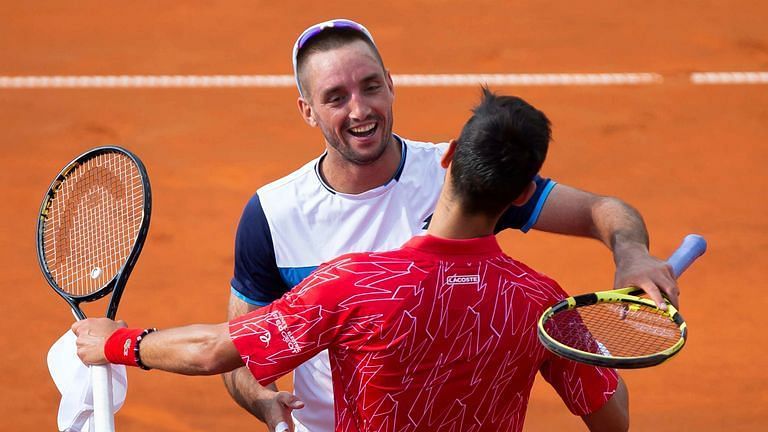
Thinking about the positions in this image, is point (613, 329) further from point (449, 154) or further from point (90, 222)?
point (90, 222)

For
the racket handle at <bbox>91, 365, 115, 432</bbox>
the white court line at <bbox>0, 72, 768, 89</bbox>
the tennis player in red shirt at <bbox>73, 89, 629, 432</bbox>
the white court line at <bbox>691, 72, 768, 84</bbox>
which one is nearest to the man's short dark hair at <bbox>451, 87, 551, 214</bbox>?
the tennis player in red shirt at <bbox>73, 89, 629, 432</bbox>

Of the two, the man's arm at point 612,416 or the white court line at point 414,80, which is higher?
the white court line at point 414,80

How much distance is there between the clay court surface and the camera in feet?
25.3

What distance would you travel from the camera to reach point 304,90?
461 cm

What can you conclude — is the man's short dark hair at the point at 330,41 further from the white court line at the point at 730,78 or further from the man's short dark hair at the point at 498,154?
the white court line at the point at 730,78

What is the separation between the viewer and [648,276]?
Answer: 12.1 ft

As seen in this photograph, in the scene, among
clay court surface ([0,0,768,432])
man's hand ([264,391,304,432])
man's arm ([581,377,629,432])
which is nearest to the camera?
man's arm ([581,377,629,432])

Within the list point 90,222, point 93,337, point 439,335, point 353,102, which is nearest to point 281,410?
point 93,337

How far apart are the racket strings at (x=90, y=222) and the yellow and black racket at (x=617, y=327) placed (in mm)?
2050

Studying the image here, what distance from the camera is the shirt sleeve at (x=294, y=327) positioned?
3479 mm

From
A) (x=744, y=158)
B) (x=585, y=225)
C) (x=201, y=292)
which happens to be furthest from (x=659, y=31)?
(x=585, y=225)

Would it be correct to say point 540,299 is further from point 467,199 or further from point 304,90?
point 304,90

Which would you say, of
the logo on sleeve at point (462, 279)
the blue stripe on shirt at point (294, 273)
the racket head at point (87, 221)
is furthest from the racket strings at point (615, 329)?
the racket head at point (87, 221)

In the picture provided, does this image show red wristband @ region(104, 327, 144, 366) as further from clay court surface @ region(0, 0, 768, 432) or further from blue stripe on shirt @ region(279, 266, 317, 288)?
clay court surface @ region(0, 0, 768, 432)
